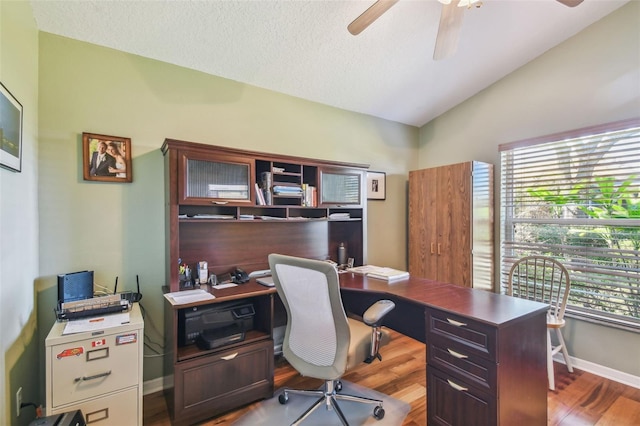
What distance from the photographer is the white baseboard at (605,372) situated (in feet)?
7.61

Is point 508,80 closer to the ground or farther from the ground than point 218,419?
farther from the ground

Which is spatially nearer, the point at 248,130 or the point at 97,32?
the point at 97,32

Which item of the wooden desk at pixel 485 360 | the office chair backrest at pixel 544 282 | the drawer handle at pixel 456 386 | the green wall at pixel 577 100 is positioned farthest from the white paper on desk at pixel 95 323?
the green wall at pixel 577 100

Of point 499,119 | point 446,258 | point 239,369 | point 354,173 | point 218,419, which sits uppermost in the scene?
point 499,119

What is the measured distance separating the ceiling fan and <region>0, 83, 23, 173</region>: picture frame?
71.4 inches

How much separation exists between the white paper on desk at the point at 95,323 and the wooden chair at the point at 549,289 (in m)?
2.94

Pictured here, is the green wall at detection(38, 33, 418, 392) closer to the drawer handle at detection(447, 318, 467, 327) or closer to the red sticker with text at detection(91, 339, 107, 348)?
the red sticker with text at detection(91, 339, 107, 348)

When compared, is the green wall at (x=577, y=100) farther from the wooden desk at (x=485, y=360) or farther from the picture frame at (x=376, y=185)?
the wooden desk at (x=485, y=360)

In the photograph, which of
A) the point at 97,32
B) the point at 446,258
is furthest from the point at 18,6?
the point at 446,258

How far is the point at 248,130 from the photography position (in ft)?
9.00

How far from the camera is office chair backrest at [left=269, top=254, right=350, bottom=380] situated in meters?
1.62

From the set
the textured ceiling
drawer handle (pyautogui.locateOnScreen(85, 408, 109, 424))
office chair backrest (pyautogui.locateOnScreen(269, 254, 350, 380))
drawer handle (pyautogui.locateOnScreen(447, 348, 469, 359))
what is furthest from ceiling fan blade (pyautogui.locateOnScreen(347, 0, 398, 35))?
drawer handle (pyautogui.locateOnScreen(85, 408, 109, 424))

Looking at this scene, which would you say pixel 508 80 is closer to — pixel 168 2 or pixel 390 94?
pixel 390 94

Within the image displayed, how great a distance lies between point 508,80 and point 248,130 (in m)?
2.70
